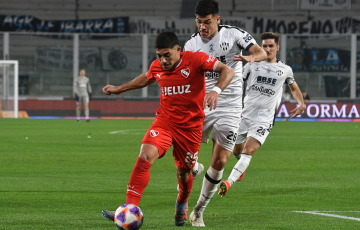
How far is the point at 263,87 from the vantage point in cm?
1228

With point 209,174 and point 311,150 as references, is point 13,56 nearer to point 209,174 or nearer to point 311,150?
point 311,150

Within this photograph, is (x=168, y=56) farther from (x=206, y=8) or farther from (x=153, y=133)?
(x=206, y=8)

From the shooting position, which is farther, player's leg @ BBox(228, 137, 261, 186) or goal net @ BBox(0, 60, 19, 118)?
goal net @ BBox(0, 60, 19, 118)

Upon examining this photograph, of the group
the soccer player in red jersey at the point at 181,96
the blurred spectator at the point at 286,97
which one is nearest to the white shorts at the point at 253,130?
the soccer player in red jersey at the point at 181,96

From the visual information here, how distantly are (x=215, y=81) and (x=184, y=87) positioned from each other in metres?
1.40

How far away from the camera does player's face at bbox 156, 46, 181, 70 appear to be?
25.3ft

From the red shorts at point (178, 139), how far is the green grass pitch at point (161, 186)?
2.23ft

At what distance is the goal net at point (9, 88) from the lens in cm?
3850

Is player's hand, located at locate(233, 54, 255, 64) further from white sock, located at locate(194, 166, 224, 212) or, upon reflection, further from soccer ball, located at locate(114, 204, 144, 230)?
soccer ball, located at locate(114, 204, 144, 230)

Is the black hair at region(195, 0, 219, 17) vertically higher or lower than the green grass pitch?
higher

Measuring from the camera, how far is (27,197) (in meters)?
10.6

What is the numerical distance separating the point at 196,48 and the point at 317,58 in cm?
3194

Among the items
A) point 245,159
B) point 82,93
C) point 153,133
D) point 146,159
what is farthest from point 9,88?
point 146,159

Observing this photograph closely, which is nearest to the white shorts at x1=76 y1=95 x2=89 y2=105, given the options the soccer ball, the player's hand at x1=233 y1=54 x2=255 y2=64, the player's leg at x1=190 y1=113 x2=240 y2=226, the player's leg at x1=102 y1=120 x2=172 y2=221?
the player's leg at x1=190 y1=113 x2=240 y2=226
